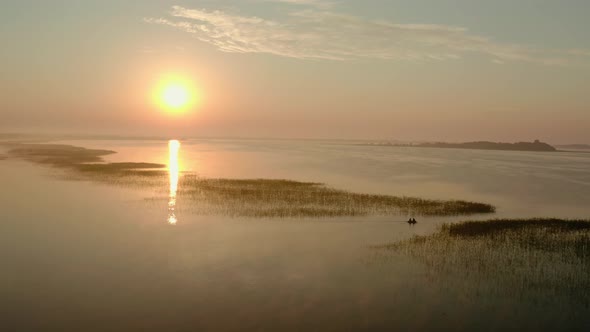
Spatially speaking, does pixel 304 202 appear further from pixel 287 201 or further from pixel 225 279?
pixel 225 279

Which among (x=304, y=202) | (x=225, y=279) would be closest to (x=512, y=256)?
(x=225, y=279)

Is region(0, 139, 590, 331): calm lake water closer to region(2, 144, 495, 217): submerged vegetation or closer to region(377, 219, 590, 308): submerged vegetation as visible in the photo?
region(377, 219, 590, 308): submerged vegetation

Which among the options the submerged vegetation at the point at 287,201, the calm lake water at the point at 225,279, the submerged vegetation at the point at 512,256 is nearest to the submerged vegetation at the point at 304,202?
the submerged vegetation at the point at 287,201

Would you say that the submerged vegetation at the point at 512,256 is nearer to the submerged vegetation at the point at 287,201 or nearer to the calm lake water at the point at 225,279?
the calm lake water at the point at 225,279

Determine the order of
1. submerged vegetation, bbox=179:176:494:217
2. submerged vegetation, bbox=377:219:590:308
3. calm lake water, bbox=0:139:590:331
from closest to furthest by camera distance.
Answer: calm lake water, bbox=0:139:590:331, submerged vegetation, bbox=377:219:590:308, submerged vegetation, bbox=179:176:494:217

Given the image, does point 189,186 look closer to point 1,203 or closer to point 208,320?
point 1,203

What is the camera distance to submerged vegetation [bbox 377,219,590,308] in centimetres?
1886

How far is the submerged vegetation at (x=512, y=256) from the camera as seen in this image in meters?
18.9

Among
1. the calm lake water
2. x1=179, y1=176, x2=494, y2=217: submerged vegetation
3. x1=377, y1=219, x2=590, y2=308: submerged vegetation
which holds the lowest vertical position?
the calm lake water

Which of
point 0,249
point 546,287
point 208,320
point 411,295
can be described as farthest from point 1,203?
point 546,287

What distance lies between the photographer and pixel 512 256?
925 inches

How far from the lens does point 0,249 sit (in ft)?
75.8

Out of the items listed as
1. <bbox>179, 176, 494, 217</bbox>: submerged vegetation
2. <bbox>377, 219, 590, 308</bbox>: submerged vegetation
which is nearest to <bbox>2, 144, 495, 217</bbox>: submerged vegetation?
<bbox>179, 176, 494, 217</bbox>: submerged vegetation

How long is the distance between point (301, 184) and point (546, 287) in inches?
1522
